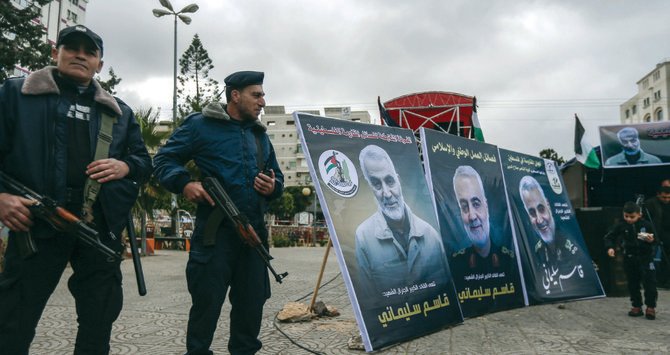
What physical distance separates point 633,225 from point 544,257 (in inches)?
46.2

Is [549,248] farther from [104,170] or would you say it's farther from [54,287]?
[54,287]

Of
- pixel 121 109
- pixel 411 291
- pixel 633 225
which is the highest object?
pixel 121 109

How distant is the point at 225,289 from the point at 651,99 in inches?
3646

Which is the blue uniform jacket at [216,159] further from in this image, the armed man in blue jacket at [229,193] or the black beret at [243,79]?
the black beret at [243,79]

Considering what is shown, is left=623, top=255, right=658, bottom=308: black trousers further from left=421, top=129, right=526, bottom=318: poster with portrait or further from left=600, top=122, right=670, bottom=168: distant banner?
left=600, top=122, right=670, bottom=168: distant banner

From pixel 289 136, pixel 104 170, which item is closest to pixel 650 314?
pixel 104 170

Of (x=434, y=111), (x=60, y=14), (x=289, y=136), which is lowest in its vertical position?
(x=434, y=111)

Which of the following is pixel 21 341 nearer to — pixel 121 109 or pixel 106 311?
pixel 106 311

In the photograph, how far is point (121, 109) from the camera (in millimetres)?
2521

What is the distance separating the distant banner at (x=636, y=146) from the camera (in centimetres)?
998

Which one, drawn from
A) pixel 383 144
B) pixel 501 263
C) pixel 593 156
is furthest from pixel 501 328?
pixel 593 156

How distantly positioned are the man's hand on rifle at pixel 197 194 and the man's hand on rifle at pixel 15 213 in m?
0.90

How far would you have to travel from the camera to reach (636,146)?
1003cm

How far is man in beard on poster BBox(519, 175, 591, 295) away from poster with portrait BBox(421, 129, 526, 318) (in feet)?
2.08
